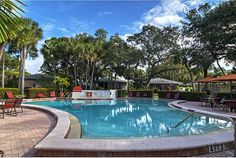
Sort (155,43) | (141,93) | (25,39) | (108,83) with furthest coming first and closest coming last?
1. (108,83)
2. (155,43)
3. (141,93)
4. (25,39)

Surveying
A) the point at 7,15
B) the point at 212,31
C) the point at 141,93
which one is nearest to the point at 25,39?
the point at 141,93

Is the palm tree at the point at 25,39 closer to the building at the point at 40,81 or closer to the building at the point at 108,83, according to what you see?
the building at the point at 40,81

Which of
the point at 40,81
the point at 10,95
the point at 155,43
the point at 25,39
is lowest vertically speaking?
the point at 10,95

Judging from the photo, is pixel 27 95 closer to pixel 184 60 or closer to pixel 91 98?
pixel 91 98

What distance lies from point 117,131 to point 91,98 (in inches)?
718

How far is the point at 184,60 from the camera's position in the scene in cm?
2817

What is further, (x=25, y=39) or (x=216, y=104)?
(x=25, y=39)

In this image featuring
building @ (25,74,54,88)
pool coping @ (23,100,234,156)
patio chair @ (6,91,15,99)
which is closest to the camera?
pool coping @ (23,100,234,156)

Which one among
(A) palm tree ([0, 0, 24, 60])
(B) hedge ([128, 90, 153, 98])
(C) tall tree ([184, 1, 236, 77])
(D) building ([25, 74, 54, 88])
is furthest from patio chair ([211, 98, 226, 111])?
(D) building ([25, 74, 54, 88])

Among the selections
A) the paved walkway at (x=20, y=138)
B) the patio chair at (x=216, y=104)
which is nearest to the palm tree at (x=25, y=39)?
the paved walkway at (x=20, y=138)

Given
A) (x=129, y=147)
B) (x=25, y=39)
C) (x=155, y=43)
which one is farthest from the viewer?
(x=155, y=43)

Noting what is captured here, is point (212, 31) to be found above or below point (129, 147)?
above

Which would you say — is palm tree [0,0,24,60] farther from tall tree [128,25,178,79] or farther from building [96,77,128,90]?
building [96,77,128,90]

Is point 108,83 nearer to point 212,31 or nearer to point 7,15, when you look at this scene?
point 212,31
